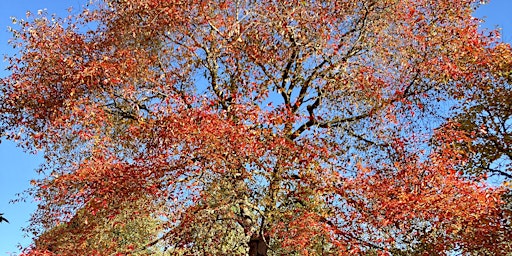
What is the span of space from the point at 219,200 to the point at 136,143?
4.47 m

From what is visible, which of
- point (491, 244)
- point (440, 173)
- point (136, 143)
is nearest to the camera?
point (440, 173)

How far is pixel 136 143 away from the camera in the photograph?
14766mm

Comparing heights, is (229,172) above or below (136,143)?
below

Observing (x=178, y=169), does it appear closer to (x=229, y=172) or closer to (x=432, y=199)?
(x=229, y=172)

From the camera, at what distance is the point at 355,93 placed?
14062 millimetres

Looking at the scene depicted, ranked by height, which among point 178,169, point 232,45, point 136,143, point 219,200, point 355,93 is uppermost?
point 232,45

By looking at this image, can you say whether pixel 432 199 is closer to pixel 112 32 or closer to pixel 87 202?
pixel 87 202

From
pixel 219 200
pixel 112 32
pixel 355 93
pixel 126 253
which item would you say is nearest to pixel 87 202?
pixel 126 253

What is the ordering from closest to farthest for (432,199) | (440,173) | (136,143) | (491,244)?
1. (432,199)
2. (440,173)
3. (491,244)
4. (136,143)

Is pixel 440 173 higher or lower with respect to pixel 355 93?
lower

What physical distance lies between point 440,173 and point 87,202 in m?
9.47

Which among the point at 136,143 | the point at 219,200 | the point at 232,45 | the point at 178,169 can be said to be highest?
the point at 232,45

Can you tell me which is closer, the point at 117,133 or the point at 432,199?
the point at 432,199

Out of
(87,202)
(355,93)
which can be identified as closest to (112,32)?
(87,202)
